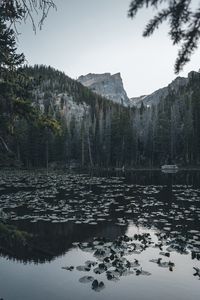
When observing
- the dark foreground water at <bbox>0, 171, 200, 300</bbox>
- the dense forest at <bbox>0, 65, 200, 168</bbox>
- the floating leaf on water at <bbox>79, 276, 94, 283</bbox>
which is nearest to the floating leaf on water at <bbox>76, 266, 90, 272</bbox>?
the dark foreground water at <bbox>0, 171, 200, 300</bbox>

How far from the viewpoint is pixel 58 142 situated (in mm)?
100000

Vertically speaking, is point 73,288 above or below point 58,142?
below

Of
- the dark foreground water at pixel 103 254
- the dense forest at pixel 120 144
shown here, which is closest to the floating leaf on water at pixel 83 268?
the dark foreground water at pixel 103 254

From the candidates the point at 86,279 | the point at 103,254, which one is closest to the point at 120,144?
the point at 103,254

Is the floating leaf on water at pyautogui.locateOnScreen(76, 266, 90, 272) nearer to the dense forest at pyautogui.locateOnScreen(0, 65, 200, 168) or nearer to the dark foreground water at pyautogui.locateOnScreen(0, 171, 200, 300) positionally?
the dark foreground water at pyautogui.locateOnScreen(0, 171, 200, 300)

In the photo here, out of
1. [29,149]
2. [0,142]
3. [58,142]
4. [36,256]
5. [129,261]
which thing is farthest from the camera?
[58,142]

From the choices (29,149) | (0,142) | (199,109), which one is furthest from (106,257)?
(199,109)

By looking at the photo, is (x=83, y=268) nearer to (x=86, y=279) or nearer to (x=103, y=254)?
(x=86, y=279)

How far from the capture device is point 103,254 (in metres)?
12.8

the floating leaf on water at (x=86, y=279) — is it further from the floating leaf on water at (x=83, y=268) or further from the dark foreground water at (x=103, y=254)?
the floating leaf on water at (x=83, y=268)

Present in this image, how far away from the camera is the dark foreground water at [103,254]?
33.6 feet

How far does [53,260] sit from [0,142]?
5.32 m

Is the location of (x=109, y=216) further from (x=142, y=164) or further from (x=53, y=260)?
(x=142, y=164)

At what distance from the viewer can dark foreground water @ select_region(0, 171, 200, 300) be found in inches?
403
